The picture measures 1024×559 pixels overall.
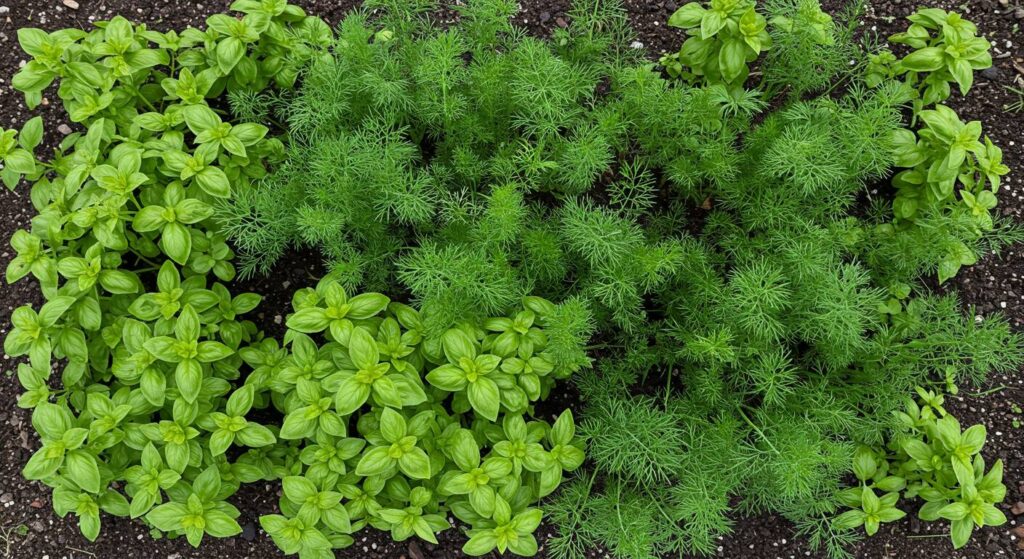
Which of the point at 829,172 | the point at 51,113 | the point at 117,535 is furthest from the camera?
the point at 51,113

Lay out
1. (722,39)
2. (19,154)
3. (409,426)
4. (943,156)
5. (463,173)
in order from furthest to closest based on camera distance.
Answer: (722,39) → (943,156) → (463,173) → (19,154) → (409,426)

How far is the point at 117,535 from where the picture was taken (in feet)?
10.1

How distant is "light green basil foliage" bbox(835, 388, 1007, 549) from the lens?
271 centimetres

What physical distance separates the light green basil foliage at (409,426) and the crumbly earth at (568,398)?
553 mm

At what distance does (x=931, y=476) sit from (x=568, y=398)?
1568 mm

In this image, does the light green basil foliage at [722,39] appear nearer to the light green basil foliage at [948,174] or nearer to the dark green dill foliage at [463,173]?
the dark green dill foliage at [463,173]

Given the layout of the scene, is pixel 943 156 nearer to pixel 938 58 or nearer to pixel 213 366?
pixel 938 58

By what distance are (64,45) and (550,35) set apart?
7.14ft

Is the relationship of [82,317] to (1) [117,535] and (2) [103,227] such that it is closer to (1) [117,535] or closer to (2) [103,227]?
(2) [103,227]

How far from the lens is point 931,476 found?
2.96m

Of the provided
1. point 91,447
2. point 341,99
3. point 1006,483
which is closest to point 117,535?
point 91,447

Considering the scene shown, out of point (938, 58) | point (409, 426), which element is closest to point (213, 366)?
point (409, 426)

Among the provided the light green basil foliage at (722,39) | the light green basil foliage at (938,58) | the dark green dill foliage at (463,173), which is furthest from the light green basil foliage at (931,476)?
the light green basil foliage at (722,39)

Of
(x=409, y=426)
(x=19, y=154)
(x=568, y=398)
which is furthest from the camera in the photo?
(x=568, y=398)
